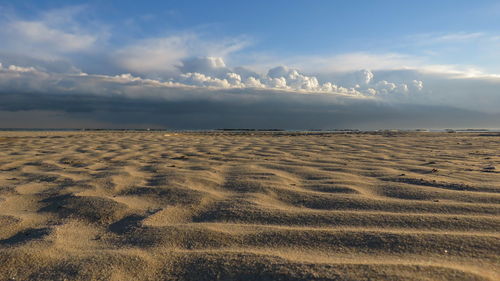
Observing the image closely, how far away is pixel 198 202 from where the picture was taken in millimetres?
2605

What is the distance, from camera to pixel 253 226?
207cm

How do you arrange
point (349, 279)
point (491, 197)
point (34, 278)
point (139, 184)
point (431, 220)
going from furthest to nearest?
point (139, 184)
point (491, 197)
point (431, 220)
point (34, 278)
point (349, 279)

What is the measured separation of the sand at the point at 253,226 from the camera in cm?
151

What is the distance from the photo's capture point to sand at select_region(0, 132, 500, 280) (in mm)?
1512

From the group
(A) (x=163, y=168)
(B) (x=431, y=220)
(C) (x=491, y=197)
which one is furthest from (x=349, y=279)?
(A) (x=163, y=168)

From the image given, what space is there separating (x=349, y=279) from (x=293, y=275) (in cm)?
23

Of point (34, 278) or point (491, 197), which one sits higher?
point (491, 197)

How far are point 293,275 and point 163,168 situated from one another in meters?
3.10

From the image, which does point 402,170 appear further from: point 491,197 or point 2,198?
point 2,198

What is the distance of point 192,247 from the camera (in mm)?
1782

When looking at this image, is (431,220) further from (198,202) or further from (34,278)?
(34,278)

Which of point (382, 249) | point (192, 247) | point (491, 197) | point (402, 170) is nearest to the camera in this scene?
point (382, 249)

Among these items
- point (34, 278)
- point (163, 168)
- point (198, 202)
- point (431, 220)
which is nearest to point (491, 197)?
point (431, 220)

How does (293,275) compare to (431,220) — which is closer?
(293,275)
